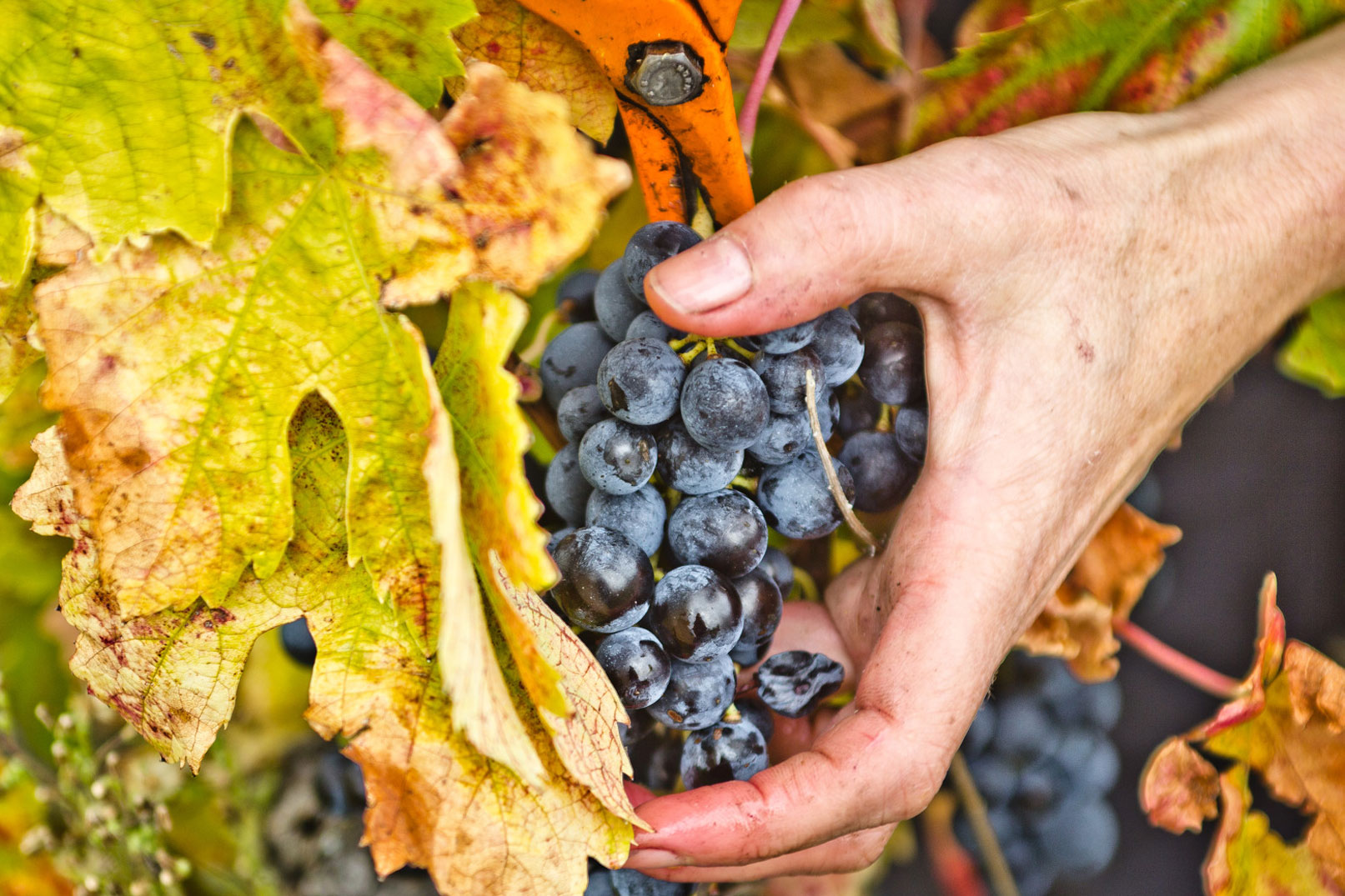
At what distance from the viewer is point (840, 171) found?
604 mm

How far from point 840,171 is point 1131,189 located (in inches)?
11.6

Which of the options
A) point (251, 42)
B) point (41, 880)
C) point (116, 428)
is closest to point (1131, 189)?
point (251, 42)

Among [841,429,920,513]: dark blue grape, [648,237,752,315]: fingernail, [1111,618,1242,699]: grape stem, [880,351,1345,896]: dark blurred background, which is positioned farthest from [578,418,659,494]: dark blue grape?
[880,351,1345,896]: dark blurred background

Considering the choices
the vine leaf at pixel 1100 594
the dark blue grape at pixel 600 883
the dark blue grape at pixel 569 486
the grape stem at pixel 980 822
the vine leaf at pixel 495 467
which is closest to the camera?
the vine leaf at pixel 495 467

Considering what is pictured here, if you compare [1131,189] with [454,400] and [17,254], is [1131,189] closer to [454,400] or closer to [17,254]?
[454,400]

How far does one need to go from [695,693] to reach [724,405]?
230mm

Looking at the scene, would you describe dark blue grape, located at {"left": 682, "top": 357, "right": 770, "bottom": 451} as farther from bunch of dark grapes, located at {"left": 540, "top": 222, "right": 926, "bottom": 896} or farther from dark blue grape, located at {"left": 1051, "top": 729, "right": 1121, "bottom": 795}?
dark blue grape, located at {"left": 1051, "top": 729, "right": 1121, "bottom": 795}

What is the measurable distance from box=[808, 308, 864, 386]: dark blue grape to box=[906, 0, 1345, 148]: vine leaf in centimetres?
28

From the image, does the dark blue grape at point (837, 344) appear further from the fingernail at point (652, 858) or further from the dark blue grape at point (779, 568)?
the fingernail at point (652, 858)

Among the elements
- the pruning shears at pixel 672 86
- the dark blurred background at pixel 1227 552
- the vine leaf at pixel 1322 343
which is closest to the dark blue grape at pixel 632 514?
the pruning shears at pixel 672 86

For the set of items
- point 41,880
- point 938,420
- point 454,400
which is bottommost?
point 41,880

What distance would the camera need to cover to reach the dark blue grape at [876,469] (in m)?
0.71

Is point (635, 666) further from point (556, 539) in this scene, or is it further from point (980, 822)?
point (980, 822)

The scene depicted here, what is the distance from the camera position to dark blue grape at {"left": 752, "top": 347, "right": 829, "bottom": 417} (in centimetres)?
61
